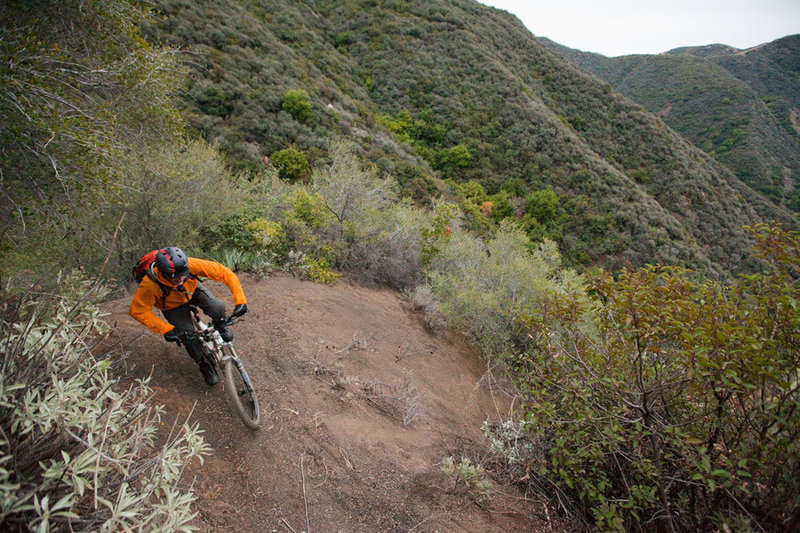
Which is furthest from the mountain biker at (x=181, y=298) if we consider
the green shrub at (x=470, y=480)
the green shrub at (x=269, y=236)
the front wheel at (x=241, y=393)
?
the green shrub at (x=269, y=236)

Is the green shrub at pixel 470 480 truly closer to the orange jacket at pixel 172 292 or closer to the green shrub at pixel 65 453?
the green shrub at pixel 65 453

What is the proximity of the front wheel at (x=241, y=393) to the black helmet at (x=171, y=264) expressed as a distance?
94 centimetres

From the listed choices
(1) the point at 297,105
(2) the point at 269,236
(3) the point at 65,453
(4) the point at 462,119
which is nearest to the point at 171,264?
(3) the point at 65,453

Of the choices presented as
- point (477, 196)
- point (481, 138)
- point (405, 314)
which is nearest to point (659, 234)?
point (477, 196)

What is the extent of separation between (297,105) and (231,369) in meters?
22.7

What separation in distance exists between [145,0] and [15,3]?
5.34 ft

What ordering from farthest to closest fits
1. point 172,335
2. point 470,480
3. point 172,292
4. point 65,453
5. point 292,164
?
point 292,164, point 172,292, point 470,480, point 172,335, point 65,453

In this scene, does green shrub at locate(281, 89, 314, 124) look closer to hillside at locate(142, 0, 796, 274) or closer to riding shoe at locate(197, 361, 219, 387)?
hillside at locate(142, 0, 796, 274)

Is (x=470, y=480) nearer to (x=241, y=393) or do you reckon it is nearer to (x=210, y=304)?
(x=241, y=393)

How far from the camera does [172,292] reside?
11.8 feet

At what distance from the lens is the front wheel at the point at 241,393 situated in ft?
11.0

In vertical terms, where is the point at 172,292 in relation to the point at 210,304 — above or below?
above

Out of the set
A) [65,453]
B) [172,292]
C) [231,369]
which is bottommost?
[231,369]

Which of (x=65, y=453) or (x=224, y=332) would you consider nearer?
(x=65, y=453)
